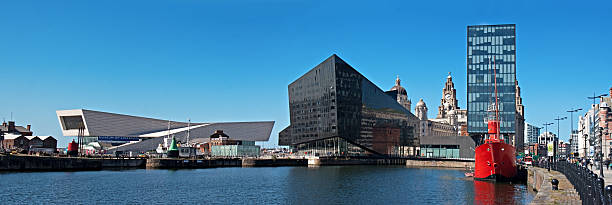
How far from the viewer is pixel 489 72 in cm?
12438

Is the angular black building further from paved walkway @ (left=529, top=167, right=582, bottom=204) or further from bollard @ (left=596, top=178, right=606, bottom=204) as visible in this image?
bollard @ (left=596, top=178, right=606, bottom=204)

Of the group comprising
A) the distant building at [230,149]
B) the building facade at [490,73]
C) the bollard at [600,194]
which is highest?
Result: the building facade at [490,73]

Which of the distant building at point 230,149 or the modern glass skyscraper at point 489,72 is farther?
the distant building at point 230,149

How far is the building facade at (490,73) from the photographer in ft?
406

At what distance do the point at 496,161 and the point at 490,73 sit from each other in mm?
63468

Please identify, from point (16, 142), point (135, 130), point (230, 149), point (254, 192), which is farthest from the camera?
point (135, 130)

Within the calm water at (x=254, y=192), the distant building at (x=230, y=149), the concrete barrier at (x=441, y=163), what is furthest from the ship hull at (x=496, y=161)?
A: the distant building at (x=230, y=149)

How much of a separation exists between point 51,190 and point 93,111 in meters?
126

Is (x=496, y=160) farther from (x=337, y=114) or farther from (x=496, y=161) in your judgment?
(x=337, y=114)

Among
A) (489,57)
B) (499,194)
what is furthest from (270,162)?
(499,194)

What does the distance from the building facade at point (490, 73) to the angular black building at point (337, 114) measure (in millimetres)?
25608

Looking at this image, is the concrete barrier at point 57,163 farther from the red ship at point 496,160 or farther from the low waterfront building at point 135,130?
the red ship at point 496,160

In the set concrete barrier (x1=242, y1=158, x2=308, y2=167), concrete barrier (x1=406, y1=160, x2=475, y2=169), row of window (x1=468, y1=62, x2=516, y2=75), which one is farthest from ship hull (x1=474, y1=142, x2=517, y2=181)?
row of window (x1=468, y1=62, x2=516, y2=75)

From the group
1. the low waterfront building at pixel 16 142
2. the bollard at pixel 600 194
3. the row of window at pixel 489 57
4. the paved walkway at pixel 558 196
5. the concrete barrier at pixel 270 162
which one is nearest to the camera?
the bollard at pixel 600 194
